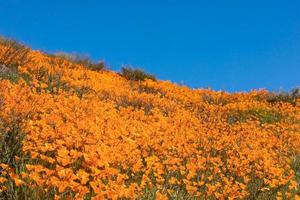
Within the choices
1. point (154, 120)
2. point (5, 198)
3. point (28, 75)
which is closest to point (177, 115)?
point (154, 120)

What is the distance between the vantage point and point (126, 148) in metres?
7.56

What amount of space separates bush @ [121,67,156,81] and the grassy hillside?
19.8 feet

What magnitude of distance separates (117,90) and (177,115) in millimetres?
3001

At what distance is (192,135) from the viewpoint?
1058 centimetres

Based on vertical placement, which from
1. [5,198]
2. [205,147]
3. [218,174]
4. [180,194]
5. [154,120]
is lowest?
[5,198]

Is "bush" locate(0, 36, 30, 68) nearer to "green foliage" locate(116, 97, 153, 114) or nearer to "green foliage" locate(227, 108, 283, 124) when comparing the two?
"green foliage" locate(116, 97, 153, 114)

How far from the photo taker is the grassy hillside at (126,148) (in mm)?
5738

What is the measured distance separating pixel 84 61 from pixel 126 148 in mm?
15652

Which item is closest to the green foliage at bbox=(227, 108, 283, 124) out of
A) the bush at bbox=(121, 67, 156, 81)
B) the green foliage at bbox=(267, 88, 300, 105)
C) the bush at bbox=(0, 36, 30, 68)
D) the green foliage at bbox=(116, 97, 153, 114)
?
the green foliage at bbox=(116, 97, 153, 114)

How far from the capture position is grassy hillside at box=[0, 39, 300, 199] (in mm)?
5738

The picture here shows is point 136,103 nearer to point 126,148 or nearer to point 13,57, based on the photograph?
point 13,57

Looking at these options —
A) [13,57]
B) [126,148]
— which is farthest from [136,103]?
[126,148]

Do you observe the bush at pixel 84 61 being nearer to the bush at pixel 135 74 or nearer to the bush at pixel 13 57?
the bush at pixel 135 74

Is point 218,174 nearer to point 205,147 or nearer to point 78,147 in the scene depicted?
point 205,147
